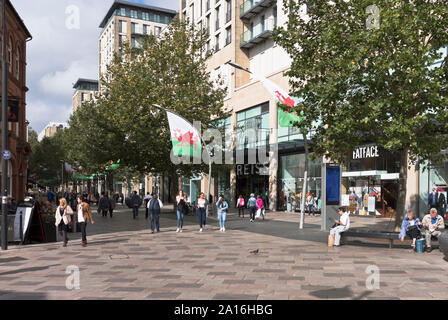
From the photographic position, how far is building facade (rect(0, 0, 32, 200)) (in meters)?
30.3

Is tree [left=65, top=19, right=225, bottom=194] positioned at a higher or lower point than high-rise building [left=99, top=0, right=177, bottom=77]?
lower

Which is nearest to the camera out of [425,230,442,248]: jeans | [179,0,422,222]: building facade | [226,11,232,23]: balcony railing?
[425,230,442,248]: jeans

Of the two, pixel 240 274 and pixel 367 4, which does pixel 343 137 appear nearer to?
pixel 367 4

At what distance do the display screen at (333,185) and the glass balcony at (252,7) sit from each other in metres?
21.3

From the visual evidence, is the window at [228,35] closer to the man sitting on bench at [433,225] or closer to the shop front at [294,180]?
the shop front at [294,180]

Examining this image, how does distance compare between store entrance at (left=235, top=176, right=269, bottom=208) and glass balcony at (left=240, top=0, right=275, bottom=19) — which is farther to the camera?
store entrance at (left=235, top=176, right=269, bottom=208)

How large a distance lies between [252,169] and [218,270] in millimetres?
28835

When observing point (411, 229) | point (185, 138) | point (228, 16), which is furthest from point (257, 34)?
point (411, 229)

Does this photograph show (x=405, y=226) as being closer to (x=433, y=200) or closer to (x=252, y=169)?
(x=433, y=200)

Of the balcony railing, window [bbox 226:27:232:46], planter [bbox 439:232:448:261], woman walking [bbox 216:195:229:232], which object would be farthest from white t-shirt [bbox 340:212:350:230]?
the balcony railing

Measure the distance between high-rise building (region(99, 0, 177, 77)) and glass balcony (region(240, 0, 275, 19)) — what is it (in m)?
51.9

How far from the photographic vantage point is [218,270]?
9.57 meters

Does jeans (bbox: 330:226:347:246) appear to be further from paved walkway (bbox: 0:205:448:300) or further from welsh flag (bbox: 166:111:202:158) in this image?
welsh flag (bbox: 166:111:202:158)
